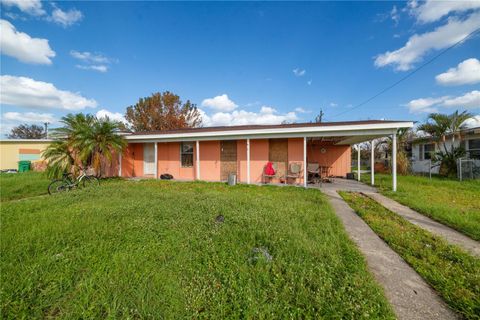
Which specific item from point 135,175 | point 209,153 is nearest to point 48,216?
point 209,153

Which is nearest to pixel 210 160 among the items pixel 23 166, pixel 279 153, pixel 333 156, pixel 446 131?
pixel 279 153

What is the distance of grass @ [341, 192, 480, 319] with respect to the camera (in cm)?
207

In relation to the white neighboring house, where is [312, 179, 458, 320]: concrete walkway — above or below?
below

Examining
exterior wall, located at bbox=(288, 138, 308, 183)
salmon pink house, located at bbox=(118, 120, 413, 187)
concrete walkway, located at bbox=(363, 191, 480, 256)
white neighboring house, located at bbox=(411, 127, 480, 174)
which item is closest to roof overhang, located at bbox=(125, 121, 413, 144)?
salmon pink house, located at bbox=(118, 120, 413, 187)

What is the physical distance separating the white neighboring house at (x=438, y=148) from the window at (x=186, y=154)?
13.8 metres

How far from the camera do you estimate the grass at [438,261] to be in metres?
2.07

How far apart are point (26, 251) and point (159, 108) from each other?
84.6 feet

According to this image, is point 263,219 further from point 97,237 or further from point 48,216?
point 48,216

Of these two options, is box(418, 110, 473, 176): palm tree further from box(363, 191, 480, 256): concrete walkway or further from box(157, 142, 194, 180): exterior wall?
box(157, 142, 194, 180): exterior wall

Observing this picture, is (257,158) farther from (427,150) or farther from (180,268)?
(427,150)

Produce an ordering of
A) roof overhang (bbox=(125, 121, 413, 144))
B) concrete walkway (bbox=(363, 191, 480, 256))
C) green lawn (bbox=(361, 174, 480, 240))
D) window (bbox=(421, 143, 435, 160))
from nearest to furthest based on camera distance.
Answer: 1. concrete walkway (bbox=(363, 191, 480, 256))
2. green lawn (bbox=(361, 174, 480, 240))
3. roof overhang (bbox=(125, 121, 413, 144))
4. window (bbox=(421, 143, 435, 160))

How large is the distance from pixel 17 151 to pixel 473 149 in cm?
3409

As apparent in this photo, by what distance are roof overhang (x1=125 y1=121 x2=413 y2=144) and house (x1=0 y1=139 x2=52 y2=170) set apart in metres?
14.1

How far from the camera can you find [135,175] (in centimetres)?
1266
